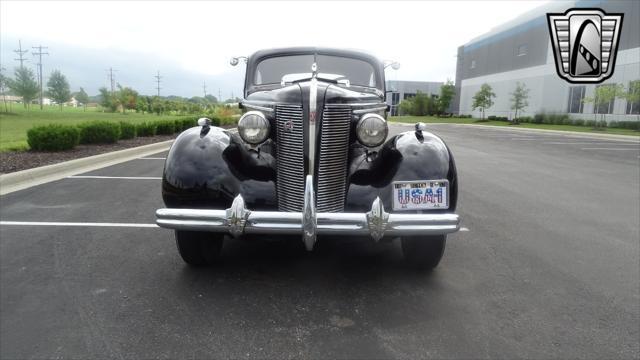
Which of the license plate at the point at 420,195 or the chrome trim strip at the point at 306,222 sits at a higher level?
the license plate at the point at 420,195

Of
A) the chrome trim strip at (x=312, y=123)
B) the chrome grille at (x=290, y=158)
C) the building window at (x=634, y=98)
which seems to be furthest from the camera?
the building window at (x=634, y=98)

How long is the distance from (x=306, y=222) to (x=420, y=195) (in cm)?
88

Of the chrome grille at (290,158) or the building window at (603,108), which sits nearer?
the chrome grille at (290,158)

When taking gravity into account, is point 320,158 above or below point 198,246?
above

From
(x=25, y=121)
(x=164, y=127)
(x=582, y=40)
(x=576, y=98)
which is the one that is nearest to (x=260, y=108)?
(x=164, y=127)

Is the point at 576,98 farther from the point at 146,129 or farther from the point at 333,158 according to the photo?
the point at 333,158

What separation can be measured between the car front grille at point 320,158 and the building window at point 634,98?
3183 cm

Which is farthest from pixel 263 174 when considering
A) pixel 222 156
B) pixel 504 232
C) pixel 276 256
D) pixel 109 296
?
pixel 504 232

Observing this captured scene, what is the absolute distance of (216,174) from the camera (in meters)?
2.90

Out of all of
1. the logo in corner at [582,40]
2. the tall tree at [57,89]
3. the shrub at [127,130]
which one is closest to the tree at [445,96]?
the logo in corner at [582,40]

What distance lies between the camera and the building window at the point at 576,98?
117ft

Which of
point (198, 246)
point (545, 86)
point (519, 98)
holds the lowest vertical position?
point (198, 246)

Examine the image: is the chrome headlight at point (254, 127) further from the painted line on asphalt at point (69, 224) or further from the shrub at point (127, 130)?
the shrub at point (127, 130)

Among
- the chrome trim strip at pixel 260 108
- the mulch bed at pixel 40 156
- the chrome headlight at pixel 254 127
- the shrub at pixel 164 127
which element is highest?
the chrome trim strip at pixel 260 108
